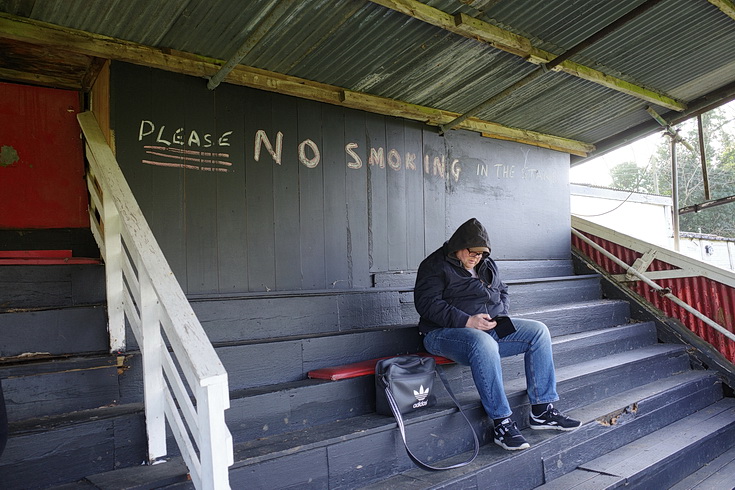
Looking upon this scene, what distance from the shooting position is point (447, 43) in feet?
12.6

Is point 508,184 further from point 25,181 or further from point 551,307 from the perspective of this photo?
point 25,181

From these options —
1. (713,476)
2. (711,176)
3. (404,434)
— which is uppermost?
(711,176)

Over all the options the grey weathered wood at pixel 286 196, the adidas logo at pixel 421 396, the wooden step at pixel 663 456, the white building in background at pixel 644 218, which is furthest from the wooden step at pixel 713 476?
the white building in background at pixel 644 218

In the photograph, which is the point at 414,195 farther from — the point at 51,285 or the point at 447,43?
the point at 51,285

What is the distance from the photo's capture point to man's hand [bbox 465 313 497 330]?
11.1 feet

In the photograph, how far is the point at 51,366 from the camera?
2.59 meters

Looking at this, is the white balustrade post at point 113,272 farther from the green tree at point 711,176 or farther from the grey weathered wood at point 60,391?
the green tree at point 711,176

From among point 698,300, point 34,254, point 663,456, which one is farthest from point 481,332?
point 698,300

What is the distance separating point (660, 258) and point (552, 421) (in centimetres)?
343

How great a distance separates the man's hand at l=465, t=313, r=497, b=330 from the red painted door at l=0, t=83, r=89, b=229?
2793 mm

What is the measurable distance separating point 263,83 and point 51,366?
7.38 feet

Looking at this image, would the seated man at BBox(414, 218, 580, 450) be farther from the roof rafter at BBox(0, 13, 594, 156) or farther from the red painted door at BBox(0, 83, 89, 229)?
the red painted door at BBox(0, 83, 89, 229)

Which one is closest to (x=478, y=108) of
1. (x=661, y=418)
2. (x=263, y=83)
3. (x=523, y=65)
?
(x=523, y=65)

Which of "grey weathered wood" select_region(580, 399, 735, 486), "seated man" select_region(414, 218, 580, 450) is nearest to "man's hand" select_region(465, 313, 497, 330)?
"seated man" select_region(414, 218, 580, 450)
